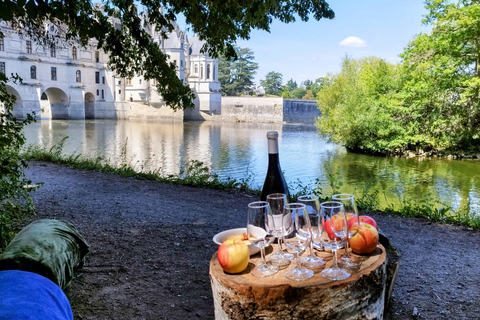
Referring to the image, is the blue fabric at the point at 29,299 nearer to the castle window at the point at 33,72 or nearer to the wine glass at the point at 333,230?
the wine glass at the point at 333,230

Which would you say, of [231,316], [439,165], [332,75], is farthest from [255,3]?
[332,75]

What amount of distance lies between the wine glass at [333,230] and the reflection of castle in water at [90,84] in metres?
48.4

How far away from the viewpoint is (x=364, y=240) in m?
2.08

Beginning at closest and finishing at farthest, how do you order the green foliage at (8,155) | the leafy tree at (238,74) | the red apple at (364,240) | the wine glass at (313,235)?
1. the wine glass at (313,235)
2. the red apple at (364,240)
3. the green foliage at (8,155)
4. the leafy tree at (238,74)

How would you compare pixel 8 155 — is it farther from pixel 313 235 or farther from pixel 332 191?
pixel 332 191

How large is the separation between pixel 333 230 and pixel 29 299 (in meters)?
1.32

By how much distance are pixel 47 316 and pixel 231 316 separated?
813 millimetres

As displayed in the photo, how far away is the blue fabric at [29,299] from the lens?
149 cm

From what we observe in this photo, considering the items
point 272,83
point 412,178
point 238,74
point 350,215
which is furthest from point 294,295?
point 272,83

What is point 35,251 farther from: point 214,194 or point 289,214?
point 214,194

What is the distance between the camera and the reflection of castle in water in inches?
1823

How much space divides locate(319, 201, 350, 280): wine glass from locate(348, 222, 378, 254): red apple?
201 mm

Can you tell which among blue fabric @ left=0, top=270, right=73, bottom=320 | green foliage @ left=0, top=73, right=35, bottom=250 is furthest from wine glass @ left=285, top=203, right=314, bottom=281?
green foliage @ left=0, top=73, right=35, bottom=250

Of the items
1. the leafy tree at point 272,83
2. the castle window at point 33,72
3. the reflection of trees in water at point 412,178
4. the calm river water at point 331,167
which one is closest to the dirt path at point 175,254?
the calm river water at point 331,167
